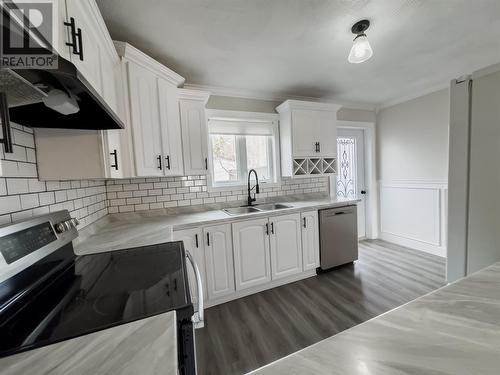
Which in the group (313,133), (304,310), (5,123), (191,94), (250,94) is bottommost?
(304,310)

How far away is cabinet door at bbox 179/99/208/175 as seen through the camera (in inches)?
82.4

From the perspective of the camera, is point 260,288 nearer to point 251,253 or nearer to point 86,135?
point 251,253

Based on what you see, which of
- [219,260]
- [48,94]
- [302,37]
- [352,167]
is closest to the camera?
[48,94]

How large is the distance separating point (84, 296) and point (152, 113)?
1.50m

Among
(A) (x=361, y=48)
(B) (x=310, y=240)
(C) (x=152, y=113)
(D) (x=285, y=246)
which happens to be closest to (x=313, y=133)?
(A) (x=361, y=48)

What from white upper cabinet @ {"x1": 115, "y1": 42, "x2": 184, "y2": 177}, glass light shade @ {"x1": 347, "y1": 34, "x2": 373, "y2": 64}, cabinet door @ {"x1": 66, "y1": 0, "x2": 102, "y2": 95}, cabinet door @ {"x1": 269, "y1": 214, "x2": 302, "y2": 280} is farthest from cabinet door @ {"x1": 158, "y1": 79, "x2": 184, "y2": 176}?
A: glass light shade @ {"x1": 347, "y1": 34, "x2": 373, "y2": 64}

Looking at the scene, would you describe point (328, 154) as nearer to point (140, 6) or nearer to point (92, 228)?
point (140, 6)

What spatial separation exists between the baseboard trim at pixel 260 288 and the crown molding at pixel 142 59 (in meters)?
2.19

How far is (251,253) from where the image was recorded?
2.15 meters

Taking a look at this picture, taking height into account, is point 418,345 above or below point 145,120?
below

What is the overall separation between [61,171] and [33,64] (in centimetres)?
76

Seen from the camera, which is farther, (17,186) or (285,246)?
(285,246)

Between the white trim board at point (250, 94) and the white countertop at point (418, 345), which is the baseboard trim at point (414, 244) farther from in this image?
the white countertop at point (418, 345)

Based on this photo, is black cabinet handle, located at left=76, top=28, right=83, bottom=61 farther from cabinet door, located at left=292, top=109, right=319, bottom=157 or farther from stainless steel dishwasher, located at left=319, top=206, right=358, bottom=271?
stainless steel dishwasher, located at left=319, top=206, right=358, bottom=271
